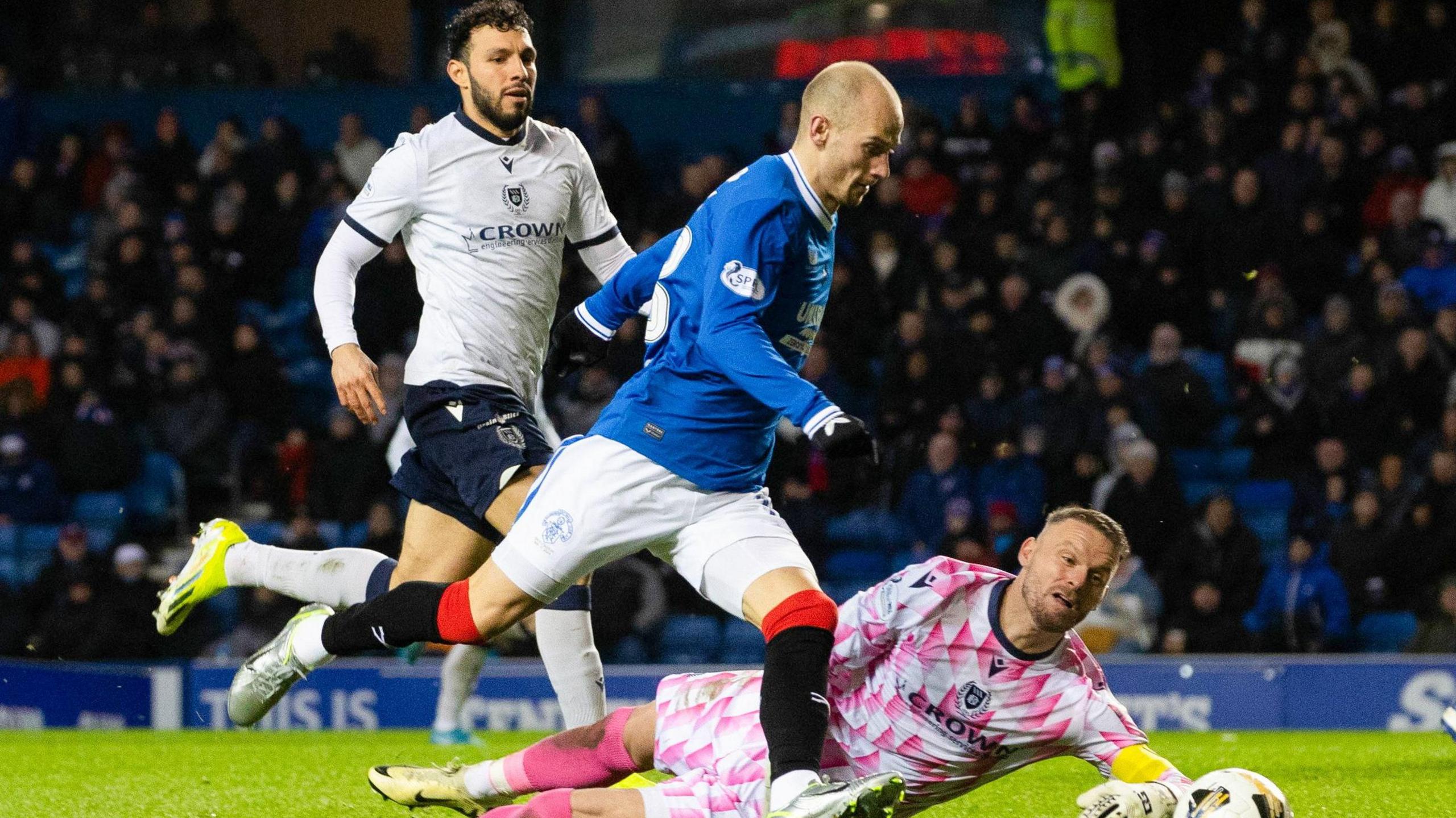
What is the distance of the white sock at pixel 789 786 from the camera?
3.90 m

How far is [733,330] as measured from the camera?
4207 millimetres

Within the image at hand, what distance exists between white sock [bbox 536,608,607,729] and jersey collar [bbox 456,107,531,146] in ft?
4.76

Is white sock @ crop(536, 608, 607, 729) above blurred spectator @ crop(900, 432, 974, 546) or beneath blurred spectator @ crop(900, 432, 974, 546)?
above

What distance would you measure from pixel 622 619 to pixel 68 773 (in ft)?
15.4

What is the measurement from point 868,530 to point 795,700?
820cm

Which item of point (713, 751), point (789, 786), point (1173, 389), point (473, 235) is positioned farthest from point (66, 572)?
point (789, 786)

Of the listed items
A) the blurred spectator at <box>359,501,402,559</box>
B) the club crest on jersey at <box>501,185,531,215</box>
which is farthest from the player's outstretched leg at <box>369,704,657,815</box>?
the blurred spectator at <box>359,501,402,559</box>

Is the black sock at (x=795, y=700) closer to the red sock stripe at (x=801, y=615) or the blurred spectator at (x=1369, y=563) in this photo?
the red sock stripe at (x=801, y=615)

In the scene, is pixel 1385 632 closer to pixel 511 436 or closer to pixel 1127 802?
pixel 511 436

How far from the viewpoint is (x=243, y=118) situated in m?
16.4

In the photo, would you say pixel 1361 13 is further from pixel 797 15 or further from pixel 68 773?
pixel 68 773

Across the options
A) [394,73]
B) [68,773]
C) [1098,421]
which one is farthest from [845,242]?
[68,773]

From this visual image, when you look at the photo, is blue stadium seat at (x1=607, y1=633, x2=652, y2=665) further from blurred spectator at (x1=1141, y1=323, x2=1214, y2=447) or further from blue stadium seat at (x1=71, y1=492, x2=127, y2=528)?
blue stadium seat at (x1=71, y1=492, x2=127, y2=528)

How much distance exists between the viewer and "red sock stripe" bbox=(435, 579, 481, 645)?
4.60 meters
